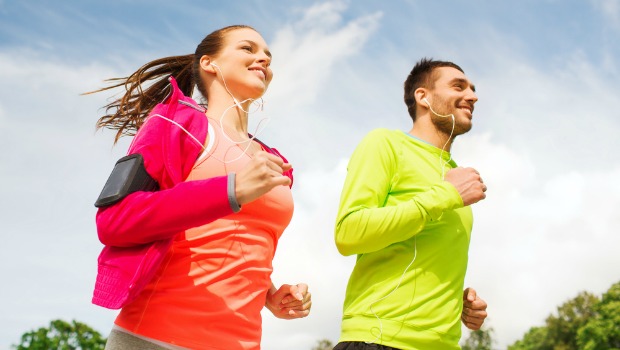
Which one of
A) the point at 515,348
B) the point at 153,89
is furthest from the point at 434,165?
the point at 515,348

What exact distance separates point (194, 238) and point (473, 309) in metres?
2.17

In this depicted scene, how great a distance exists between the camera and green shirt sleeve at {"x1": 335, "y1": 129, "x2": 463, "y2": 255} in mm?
3961

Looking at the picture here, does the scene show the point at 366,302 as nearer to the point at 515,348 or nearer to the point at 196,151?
the point at 196,151

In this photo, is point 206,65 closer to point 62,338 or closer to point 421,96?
point 421,96

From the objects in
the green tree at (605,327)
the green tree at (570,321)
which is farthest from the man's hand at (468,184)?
the green tree at (570,321)

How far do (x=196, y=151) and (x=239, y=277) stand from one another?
65 centimetres

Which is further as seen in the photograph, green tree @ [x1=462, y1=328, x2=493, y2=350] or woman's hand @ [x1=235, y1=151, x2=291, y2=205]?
green tree @ [x1=462, y1=328, x2=493, y2=350]

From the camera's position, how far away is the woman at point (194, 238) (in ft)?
9.18

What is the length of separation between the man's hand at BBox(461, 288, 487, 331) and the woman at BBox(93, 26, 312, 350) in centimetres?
128

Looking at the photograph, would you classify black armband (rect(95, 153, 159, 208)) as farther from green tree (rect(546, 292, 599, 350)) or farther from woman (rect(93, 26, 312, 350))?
green tree (rect(546, 292, 599, 350))

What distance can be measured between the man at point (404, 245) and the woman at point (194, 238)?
51 cm

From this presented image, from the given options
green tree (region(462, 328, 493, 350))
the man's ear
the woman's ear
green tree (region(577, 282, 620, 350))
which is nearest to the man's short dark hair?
the man's ear

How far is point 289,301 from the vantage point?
12.1 feet

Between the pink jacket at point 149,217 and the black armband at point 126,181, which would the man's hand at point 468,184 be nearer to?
the pink jacket at point 149,217
